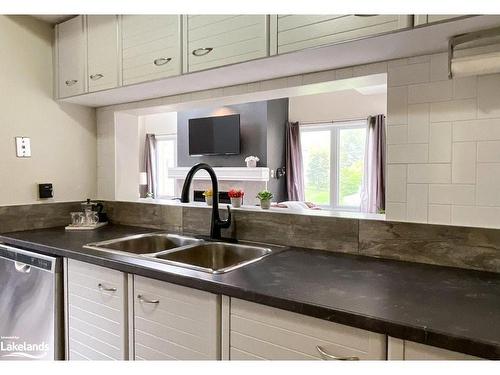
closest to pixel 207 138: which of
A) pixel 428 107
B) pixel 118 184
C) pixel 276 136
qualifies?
pixel 276 136

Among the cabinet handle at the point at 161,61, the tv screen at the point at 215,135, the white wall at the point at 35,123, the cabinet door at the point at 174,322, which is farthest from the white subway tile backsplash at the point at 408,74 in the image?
the tv screen at the point at 215,135

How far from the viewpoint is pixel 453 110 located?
141cm

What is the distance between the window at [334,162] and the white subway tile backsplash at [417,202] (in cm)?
485

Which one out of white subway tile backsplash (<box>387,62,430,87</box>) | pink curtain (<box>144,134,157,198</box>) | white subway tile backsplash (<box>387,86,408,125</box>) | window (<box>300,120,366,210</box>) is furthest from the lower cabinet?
pink curtain (<box>144,134,157,198</box>)

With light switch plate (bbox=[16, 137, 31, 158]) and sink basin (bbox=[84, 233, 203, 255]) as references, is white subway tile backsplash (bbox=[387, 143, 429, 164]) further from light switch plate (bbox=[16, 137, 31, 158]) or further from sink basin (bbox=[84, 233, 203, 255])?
light switch plate (bbox=[16, 137, 31, 158])

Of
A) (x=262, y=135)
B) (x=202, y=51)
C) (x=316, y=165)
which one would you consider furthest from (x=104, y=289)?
(x=316, y=165)

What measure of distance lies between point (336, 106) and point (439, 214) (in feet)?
17.0

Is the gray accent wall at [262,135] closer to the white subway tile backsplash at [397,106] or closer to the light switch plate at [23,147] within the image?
the light switch plate at [23,147]

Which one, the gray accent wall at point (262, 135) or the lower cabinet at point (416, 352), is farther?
the gray accent wall at point (262, 135)

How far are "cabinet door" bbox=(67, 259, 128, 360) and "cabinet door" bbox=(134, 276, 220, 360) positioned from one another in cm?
9

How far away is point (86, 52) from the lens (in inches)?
84.1

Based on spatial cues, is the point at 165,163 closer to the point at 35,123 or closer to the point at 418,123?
the point at 35,123

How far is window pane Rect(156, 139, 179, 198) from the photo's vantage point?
26.7ft

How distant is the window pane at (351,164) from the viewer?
6.24 metres
